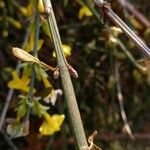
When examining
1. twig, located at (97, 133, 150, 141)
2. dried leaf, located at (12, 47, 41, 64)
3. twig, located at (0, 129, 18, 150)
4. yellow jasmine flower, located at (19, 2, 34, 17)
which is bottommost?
twig, located at (97, 133, 150, 141)

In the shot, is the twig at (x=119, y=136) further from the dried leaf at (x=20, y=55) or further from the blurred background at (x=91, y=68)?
the dried leaf at (x=20, y=55)

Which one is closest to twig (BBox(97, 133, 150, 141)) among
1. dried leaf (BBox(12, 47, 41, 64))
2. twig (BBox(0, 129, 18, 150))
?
twig (BBox(0, 129, 18, 150))

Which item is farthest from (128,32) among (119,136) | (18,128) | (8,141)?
(119,136)

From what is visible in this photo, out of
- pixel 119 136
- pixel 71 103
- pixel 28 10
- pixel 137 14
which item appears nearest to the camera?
pixel 71 103

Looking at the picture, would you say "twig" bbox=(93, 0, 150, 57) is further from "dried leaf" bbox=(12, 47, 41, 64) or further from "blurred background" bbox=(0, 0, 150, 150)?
"blurred background" bbox=(0, 0, 150, 150)

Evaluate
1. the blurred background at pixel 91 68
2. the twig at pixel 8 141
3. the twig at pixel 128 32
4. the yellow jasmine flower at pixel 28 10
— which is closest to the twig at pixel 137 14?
the blurred background at pixel 91 68

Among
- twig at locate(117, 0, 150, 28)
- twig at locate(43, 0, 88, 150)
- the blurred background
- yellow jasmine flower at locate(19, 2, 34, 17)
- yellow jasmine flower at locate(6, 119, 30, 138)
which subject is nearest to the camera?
twig at locate(43, 0, 88, 150)

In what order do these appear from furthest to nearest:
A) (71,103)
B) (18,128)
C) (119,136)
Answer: (119,136) → (18,128) → (71,103)

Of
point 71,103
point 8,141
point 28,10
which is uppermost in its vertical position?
point 28,10

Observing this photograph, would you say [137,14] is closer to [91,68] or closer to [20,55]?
[91,68]

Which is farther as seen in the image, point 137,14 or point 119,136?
point 119,136

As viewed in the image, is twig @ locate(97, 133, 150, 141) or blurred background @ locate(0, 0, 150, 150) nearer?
blurred background @ locate(0, 0, 150, 150)

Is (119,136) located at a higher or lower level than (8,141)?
lower
